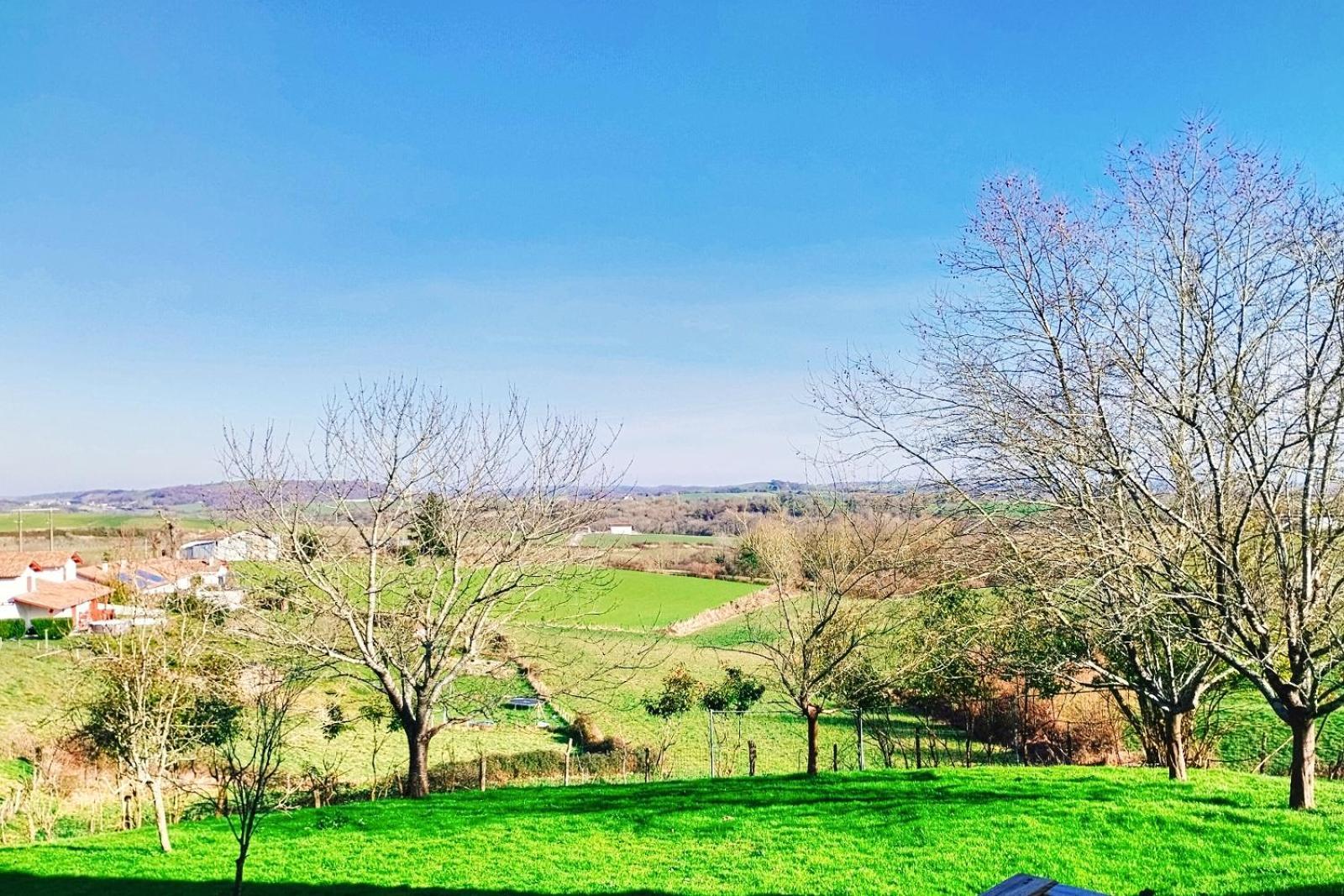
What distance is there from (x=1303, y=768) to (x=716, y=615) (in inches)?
952

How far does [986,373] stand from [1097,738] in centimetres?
1093

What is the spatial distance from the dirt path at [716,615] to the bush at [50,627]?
75.9ft

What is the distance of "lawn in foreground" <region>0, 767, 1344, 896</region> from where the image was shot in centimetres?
597

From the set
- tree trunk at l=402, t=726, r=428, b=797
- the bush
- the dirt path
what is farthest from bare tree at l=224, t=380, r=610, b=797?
the bush

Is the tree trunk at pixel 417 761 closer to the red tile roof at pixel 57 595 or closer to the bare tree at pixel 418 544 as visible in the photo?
the bare tree at pixel 418 544

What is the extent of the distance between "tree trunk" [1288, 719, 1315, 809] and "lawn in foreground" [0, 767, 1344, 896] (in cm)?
24

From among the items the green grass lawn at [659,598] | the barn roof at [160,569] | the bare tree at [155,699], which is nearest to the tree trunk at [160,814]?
the bare tree at [155,699]

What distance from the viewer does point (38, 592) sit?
116ft

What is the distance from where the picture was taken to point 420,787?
11.6 m

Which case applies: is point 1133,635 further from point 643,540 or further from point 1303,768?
point 643,540

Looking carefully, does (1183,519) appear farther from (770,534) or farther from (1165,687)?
(770,534)

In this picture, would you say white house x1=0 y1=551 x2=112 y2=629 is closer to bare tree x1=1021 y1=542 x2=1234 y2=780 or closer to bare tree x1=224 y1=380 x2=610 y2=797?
bare tree x1=224 y1=380 x2=610 y2=797

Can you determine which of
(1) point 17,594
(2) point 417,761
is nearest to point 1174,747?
(2) point 417,761

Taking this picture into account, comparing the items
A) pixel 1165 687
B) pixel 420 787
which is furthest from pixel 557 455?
pixel 1165 687
